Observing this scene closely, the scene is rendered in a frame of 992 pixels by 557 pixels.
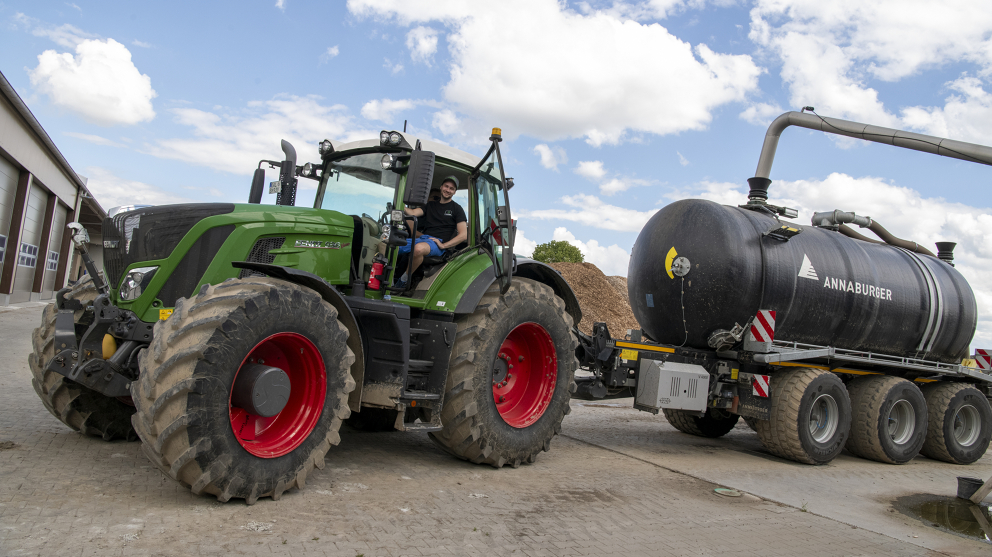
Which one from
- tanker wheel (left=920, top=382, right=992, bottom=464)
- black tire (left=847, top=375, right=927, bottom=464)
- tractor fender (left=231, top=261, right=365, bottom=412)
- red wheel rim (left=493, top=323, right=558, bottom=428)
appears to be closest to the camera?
tractor fender (left=231, top=261, right=365, bottom=412)

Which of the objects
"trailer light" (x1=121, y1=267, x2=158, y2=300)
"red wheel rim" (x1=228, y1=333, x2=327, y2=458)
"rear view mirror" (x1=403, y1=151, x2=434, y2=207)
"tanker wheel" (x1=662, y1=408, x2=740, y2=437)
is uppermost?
"rear view mirror" (x1=403, y1=151, x2=434, y2=207)

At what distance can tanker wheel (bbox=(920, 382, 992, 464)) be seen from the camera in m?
9.17

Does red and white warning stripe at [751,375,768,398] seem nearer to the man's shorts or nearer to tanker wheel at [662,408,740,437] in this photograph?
tanker wheel at [662,408,740,437]

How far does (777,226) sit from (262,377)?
21.2 feet

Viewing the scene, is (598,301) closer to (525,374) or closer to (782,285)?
(782,285)

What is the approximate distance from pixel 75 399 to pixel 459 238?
3.42m

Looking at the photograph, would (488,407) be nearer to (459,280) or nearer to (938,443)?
(459,280)

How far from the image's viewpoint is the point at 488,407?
18.6 ft

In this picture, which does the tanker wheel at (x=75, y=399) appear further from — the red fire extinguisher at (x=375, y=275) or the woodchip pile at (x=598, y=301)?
the woodchip pile at (x=598, y=301)

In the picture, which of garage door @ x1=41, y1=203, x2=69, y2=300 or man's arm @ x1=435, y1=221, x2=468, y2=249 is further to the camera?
garage door @ x1=41, y1=203, x2=69, y2=300

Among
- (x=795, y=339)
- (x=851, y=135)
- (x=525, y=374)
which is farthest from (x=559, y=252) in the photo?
(x=525, y=374)

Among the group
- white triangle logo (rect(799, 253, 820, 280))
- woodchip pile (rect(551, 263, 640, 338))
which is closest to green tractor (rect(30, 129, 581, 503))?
white triangle logo (rect(799, 253, 820, 280))

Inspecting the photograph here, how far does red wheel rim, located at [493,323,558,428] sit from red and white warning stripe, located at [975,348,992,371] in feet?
25.7

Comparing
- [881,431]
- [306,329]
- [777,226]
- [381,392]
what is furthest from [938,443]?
[306,329]
